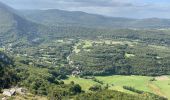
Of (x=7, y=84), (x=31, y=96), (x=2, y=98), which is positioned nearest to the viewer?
(x=2, y=98)

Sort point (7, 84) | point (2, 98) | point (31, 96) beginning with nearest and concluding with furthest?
1. point (2, 98)
2. point (31, 96)
3. point (7, 84)

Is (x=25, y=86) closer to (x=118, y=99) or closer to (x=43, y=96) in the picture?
(x=43, y=96)

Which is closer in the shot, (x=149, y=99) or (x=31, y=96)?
(x=31, y=96)

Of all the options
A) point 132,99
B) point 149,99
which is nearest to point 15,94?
A: point 132,99

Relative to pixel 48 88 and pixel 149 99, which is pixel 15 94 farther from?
pixel 149 99

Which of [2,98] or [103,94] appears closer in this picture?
[2,98]

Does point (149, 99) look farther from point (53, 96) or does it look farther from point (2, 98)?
point (2, 98)

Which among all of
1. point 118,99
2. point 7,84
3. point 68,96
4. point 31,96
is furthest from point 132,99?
point 7,84
